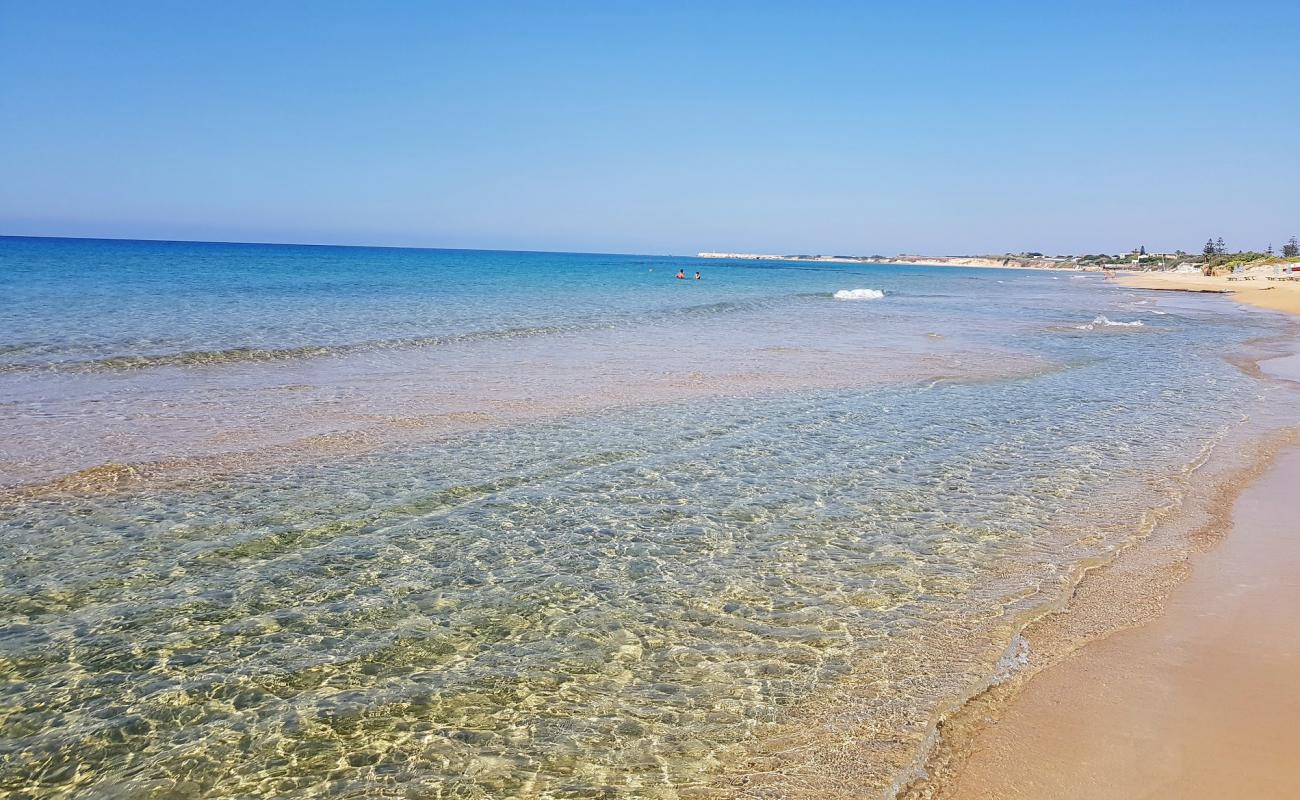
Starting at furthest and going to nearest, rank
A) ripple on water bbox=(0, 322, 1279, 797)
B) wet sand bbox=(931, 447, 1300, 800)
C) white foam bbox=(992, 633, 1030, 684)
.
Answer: white foam bbox=(992, 633, 1030, 684)
ripple on water bbox=(0, 322, 1279, 797)
wet sand bbox=(931, 447, 1300, 800)

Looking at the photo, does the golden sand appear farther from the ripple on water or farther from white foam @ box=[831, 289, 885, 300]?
the ripple on water

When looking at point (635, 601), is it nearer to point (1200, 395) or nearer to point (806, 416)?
point (806, 416)

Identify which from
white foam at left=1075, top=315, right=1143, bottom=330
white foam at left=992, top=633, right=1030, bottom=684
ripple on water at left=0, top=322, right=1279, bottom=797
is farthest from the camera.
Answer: white foam at left=1075, top=315, right=1143, bottom=330

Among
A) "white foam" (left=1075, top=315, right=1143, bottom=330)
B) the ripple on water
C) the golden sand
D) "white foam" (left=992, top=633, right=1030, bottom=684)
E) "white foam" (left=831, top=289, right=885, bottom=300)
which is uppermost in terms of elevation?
the golden sand

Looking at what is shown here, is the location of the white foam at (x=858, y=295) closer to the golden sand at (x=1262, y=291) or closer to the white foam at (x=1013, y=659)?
the golden sand at (x=1262, y=291)

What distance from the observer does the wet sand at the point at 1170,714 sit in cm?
407

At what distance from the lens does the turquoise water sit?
4.37 metres

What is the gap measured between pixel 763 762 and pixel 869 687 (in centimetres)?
108

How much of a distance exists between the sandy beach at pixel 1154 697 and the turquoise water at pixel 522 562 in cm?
35

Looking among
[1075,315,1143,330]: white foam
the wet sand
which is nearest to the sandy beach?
the wet sand

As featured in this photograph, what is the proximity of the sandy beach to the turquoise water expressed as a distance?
1.15ft

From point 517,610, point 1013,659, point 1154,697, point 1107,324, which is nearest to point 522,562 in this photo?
point 517,610

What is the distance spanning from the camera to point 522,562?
693 centimetres

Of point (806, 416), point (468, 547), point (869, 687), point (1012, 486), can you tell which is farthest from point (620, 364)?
point (869, 687)
